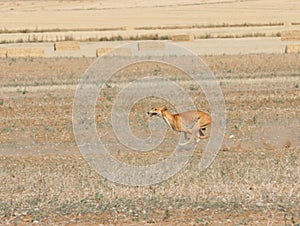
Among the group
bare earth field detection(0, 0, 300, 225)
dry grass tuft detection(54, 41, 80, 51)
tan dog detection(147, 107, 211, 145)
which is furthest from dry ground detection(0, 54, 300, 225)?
dry grass tuft detection(54, 41, 80, 51)

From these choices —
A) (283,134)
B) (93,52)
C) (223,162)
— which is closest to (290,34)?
(93,52)

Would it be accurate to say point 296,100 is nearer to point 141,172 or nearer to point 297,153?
point 297,153

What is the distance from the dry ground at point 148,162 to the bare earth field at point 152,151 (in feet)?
0.06

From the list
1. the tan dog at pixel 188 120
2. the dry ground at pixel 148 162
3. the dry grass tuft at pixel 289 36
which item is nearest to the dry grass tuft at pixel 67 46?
the dry grass tuft at pixel 289 36

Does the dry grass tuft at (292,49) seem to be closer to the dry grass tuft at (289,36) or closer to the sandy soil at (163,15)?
the dry grass tuft at (289,36)

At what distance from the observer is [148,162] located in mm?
12352

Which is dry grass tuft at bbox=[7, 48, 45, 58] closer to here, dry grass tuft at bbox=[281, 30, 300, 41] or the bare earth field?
the bare earth field

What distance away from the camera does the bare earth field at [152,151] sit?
8.98 meters

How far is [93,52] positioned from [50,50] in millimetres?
3356

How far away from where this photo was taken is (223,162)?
12062 mm

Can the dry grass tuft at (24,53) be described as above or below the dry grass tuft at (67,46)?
below

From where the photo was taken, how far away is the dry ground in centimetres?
887

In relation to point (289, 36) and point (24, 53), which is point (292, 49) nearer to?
point (289, 36)

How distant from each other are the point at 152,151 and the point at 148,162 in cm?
141
